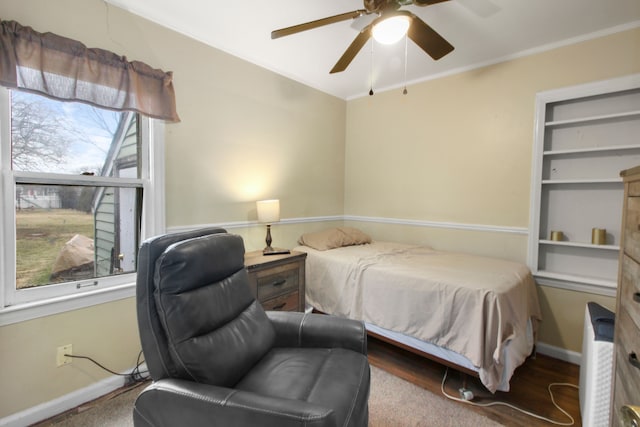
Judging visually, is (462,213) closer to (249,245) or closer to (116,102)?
(249,245)

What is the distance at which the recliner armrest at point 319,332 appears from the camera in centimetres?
149

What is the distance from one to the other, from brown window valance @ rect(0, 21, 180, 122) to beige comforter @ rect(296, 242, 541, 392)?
181 cm

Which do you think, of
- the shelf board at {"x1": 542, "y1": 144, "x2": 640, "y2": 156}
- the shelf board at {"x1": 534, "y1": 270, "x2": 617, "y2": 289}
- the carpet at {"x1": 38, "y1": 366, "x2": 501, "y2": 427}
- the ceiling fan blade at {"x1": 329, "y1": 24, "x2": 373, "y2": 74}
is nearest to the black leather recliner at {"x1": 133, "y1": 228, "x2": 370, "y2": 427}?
the carpet at {"x1": 38, "y1": 366, "x2": 501, "y2": 427}

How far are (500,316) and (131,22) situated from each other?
297cm

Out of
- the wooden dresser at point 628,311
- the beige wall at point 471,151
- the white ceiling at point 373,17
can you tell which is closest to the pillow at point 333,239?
the beige wall at point 471,151

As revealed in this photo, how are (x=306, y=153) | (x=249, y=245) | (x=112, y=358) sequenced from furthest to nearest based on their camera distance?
(x=306, y=153) < (x=249, y=245) < (x=112, y=358)

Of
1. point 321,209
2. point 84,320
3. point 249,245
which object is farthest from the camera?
point 321,209

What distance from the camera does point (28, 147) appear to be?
Answer: 162cm

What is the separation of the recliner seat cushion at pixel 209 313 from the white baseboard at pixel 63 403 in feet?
3.90

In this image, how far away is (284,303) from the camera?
238 centimetres

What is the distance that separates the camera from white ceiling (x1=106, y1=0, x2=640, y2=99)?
190 centimetres

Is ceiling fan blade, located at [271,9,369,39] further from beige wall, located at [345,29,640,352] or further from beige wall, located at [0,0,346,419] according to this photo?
beige wall, located at [345,29,640,352]

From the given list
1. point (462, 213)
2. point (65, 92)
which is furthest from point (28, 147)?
point (462, 213)

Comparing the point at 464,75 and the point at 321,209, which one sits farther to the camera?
the point at 321,209
